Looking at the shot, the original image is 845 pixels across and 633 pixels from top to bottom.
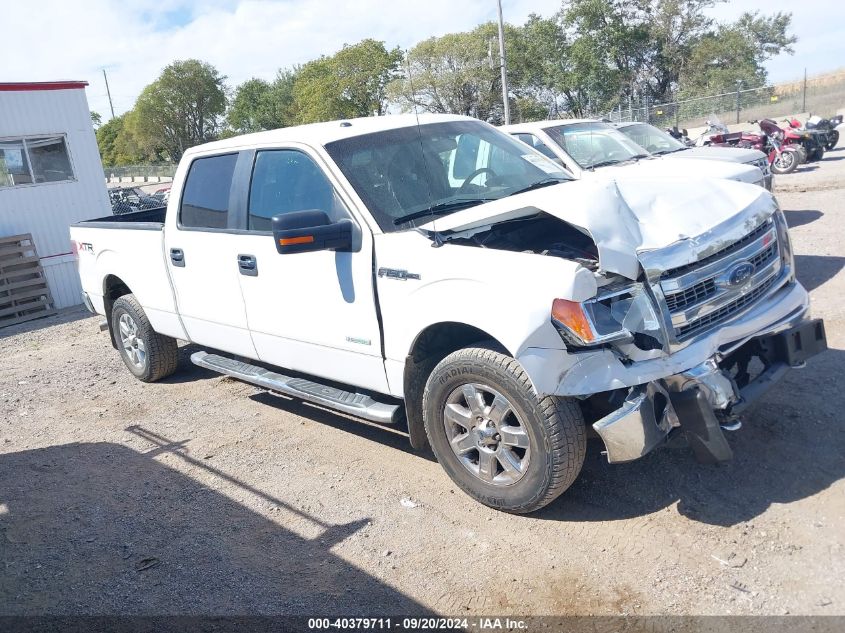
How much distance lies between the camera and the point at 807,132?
16.7m

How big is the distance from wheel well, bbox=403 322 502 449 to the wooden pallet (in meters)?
10.5

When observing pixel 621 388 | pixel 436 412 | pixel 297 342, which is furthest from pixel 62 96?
pixel 621 388

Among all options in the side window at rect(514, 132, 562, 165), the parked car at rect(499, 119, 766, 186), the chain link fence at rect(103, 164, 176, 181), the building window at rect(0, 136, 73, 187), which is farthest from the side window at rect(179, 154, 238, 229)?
the chain link fence at rect(103, 164, 176, 181)

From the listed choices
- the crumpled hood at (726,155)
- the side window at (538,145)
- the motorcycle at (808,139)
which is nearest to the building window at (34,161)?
the side window at (538,145)

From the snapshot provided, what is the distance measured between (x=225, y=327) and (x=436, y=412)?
2.21m

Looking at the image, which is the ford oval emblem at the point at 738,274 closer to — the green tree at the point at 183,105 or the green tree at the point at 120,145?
the green tree at the point at 183,105

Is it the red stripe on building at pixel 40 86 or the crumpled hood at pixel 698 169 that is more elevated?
the red stripe on building at pixel 40 86

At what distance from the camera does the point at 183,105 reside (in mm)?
69375

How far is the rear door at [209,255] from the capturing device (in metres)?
5.31

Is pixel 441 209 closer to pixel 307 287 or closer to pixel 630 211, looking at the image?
pixel 307 287

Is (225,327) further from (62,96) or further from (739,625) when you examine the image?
(62,96)

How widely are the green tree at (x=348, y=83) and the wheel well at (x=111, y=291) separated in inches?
130

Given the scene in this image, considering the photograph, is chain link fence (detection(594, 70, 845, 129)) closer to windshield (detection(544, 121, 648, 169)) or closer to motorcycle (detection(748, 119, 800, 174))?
motorcycle (detection(748, 119, 800, 174))

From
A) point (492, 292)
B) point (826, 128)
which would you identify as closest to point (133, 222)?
point (492, 292)
